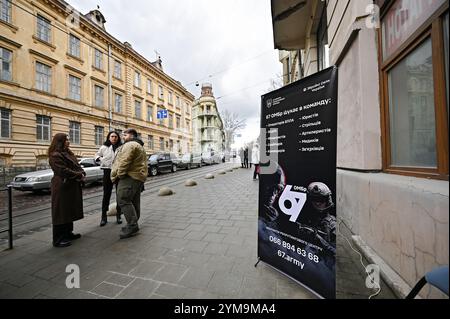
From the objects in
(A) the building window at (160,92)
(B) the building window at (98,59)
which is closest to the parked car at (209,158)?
(A) the building window at (160,92)

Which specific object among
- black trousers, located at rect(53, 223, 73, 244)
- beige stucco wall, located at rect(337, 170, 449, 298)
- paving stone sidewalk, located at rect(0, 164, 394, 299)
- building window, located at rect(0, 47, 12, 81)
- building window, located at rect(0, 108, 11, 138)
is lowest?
paving stone sidewalk, located at rect(0, 164, 394, 299)

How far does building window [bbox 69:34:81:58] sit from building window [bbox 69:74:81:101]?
2178mm

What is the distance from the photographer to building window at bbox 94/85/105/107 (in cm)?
2041

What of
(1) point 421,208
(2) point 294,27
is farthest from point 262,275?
(2) point 294,27

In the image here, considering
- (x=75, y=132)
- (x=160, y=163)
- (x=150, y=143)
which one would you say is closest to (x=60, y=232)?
(x=160, y=163)

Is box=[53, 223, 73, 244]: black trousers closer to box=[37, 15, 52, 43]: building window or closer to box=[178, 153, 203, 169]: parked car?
box=[178, 153, 203, 169]: parked car

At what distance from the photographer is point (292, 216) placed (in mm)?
2070

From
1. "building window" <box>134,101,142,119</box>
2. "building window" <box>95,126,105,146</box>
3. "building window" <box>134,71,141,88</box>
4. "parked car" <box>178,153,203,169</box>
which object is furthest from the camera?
"building window" <box>134,71,141,88</box>

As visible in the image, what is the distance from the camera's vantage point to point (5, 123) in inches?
536

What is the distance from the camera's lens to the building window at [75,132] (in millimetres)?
17816

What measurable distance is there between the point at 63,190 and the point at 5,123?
1597cm

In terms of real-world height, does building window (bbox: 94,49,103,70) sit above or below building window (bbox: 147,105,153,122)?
above

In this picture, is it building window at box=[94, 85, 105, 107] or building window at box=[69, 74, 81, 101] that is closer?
building window at box=[69, 74, 81, 101]

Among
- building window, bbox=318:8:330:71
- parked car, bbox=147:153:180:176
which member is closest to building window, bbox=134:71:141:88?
parked car, bbox=147:153:180:176
